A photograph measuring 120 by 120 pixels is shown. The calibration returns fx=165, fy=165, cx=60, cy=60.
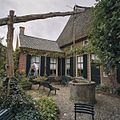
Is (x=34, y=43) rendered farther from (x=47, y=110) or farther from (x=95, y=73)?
(x=47, y=110)

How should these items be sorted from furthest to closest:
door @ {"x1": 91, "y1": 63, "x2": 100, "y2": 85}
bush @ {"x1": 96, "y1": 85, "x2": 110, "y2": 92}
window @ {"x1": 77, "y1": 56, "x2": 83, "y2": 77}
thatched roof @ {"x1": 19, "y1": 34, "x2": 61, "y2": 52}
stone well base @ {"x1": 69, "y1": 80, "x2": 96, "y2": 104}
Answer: thatched roof @ {"x1": 19, "y1": 34, "x2": 61, "y2": 52} < window @ {"x1": 77, "y1": 56, "x2": 83, "y2": 77} < door @ {"x1": 91, "y1": 63, "x2": 100, "y2": 85} < bush @ {"x1": 96, "y1": 85, "x2": 110, "y2": 92} < stone well base @ {"x1": 69, "y1": 80, "x2": 96, "y2": 104}

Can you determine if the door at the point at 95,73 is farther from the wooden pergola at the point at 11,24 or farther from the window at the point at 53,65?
the wooden pergola at the point at 11,24

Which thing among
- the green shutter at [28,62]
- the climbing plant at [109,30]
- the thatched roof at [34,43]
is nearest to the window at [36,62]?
the green shutter at [28,62]

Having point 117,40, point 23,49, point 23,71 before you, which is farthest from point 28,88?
point 117,40

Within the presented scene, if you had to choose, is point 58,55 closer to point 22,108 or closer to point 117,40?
point 117,40

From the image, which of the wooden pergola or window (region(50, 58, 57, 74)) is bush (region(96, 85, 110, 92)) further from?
the wooden pergola

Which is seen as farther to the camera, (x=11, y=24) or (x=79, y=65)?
(x=79, y=65)

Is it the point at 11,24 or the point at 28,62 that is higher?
the point at 11,24

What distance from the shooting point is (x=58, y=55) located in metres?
18.8

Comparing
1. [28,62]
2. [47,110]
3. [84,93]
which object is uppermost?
[28,62]

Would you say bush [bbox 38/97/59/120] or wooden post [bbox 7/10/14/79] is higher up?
wooden post [bbox 7/10/14/79]

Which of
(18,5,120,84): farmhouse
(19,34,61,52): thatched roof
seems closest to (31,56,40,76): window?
(18,5,120,84): farmhouse

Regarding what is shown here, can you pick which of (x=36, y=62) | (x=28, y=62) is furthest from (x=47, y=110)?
(x=36, y=62)

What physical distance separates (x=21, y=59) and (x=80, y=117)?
36.9ft
